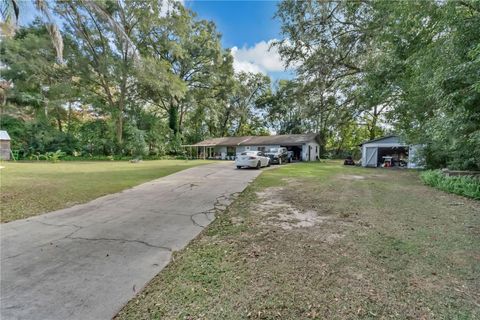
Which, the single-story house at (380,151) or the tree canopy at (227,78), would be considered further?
the single-story house at (380,151)

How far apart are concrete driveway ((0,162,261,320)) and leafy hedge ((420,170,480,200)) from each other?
25.4 feet

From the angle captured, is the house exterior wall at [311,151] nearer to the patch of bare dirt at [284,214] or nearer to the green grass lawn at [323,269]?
the patch of bare dirt at [284,214]

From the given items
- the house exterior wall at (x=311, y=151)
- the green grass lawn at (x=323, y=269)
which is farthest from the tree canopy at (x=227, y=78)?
the green grass lawn at (x=323, y=269)

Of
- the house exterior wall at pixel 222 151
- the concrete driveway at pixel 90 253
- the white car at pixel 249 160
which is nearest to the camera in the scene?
the concrete driveway at pixel 90 253

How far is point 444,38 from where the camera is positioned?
6195 mm

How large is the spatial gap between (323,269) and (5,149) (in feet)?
88.9

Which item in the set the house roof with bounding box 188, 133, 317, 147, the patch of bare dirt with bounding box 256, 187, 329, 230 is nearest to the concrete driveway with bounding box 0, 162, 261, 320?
the patch of bare dirt with bounding box 256, 187, 329, 230

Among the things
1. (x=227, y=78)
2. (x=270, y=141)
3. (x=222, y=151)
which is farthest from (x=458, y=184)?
(x=227, y=78)

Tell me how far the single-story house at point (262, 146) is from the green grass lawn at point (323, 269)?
22560 millimetres

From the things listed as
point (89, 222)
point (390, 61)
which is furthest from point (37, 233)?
point (390, 61)

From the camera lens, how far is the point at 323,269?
10.1 ft

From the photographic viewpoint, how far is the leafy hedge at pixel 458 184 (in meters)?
7.59

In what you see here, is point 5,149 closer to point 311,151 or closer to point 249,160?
point 249,160

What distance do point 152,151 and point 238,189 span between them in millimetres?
24750
